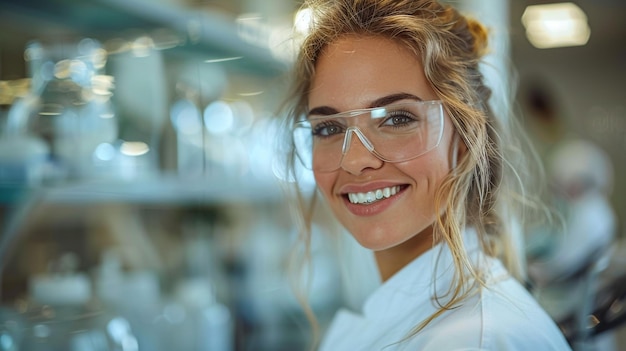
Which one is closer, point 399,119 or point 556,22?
point 399,119

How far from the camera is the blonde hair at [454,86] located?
0.80 meters

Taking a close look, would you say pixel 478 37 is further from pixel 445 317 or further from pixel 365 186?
pixel 445 317

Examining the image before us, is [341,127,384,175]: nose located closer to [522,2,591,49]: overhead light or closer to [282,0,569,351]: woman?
[282,0,569,351]: woman

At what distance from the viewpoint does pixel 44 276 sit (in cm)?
117

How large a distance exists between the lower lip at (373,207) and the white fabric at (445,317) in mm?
86

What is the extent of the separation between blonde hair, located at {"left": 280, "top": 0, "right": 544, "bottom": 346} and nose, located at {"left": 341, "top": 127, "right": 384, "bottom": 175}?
0.09 metres

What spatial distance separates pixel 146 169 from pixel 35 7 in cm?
35

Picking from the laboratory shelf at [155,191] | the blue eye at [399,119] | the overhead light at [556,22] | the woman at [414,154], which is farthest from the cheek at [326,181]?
the overhead light at [556,22]

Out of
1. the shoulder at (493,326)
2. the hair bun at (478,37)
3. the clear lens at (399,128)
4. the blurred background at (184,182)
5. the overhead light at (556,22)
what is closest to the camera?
the shoulder at (493,326)

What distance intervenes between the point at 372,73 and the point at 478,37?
20 cm

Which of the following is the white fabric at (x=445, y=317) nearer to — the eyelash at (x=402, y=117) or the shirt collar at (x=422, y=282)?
the shirt collar at (x=422, y=282)

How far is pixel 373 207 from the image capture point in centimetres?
83

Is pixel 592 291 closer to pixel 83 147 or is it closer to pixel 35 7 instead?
pixel 83 147

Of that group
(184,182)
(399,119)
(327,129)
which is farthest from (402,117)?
(184,182)
